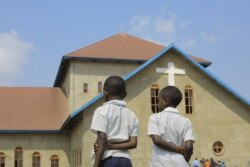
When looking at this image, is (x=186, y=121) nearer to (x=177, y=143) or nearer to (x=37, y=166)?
(x=177, y=143)

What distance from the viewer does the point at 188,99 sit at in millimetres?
23328

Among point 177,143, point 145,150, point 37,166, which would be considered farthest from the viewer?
point 37,166

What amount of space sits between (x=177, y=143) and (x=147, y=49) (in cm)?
2601

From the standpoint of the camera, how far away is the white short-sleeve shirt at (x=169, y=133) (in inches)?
201

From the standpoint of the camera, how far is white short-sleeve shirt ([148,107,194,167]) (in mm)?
5105

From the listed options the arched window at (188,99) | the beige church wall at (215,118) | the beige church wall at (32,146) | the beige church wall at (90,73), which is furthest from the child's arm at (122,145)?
the beige church wall at (90,73)

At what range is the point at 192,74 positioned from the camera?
23641 mm

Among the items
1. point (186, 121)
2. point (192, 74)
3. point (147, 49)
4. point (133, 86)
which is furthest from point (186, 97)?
point (186, 121)

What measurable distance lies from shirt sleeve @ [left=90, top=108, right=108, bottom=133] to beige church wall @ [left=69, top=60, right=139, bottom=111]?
24628mm

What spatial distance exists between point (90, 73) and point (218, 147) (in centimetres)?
967

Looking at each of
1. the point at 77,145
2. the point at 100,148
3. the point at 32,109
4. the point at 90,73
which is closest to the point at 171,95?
the point at 100,148

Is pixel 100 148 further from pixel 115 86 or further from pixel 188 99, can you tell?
pixel 188 99

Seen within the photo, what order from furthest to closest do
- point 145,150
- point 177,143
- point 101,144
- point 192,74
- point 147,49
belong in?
point 147,49 < point 192,74 < point 145,150 < point 177,143 < point 101,144

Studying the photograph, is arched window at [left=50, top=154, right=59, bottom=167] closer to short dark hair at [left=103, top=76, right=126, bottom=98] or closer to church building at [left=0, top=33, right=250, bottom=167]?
church building at [left=0, top=33, right=250, bottom=167]
